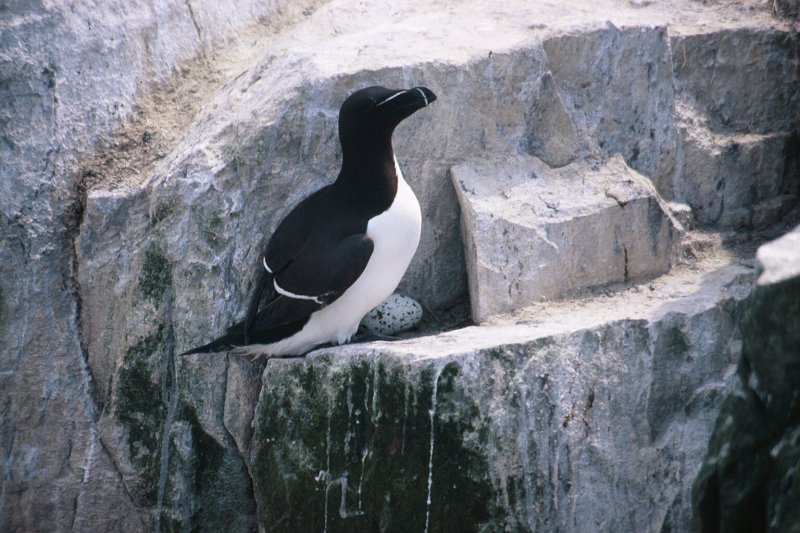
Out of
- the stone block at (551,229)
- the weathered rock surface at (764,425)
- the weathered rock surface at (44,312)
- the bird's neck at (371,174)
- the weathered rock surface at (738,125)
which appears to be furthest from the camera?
the weathered rock surface at (738,125)

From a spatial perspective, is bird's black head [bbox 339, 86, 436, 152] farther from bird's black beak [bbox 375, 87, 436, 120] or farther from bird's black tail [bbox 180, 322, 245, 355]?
bird's black tail [bbox 180, 322, 245, 355]

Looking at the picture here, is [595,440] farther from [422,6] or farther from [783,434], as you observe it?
[422,6]

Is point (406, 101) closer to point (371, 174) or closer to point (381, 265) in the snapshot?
point (371, 174)

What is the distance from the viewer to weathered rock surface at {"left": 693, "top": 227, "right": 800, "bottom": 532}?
3.04 metres

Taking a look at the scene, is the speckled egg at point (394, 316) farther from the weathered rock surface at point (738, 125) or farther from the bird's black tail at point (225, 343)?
the weathered rock surface at point (738, 125)

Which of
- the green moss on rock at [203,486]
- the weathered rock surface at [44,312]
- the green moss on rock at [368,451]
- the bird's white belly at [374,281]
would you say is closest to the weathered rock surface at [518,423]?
the green moss on rock at [368,451]

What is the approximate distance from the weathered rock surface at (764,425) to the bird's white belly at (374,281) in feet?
5.41

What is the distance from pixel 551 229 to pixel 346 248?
983mm

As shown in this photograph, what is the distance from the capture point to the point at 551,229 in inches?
188

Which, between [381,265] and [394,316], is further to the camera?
[394,316]

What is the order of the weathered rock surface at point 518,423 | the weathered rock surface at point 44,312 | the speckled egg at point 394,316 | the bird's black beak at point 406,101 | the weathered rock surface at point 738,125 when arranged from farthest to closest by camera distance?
the weathered rock surface at point 738,125, the weathered rock surface at point 44,312, the speckled egg at point 394,316, the bird's black beak at point 406,101, the weathered rock surface at point 518,423

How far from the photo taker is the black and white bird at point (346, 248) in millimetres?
4461

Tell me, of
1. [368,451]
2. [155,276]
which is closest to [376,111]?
[155,276]

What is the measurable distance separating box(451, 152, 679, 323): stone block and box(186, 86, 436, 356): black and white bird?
0.37 metres
